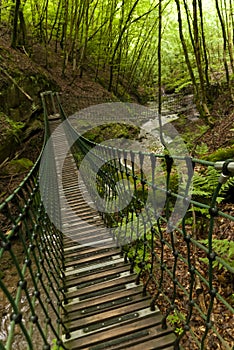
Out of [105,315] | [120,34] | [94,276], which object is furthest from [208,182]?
[120,34]

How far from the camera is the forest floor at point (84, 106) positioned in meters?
5.39

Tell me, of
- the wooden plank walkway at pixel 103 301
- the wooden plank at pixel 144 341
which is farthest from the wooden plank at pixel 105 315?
the wooden plank at pixel 144 341

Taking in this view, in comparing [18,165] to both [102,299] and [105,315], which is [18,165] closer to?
[102,299]

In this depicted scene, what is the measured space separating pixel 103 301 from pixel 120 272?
0.38 metres

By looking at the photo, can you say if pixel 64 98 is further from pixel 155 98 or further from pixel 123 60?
pixel 155 98

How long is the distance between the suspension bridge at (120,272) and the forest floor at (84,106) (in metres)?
0.19

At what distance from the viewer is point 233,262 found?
7.29 ft

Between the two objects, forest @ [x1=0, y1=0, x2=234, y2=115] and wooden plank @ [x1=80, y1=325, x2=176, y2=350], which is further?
forest @ [x1=0, y1=0, x2=234, y2=115]

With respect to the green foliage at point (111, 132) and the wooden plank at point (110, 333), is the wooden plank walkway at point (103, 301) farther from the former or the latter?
the green foliage at point (111, 132)

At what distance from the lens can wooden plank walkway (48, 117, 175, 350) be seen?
1848 millimetres

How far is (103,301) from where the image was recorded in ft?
7.23

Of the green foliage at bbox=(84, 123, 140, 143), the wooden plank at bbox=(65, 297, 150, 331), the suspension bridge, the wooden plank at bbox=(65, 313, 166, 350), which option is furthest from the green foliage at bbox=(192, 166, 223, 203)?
the green foliage at bbox=(84, 123, 140, 143)

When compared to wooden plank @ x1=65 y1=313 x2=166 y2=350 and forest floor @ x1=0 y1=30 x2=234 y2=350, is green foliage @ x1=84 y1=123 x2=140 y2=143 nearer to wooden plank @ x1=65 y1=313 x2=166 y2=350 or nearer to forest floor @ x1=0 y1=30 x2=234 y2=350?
forest floor @ x1=0 y1=30 x2=234 y2=350

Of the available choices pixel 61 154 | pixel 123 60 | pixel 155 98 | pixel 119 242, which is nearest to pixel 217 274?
pixel 119 242
